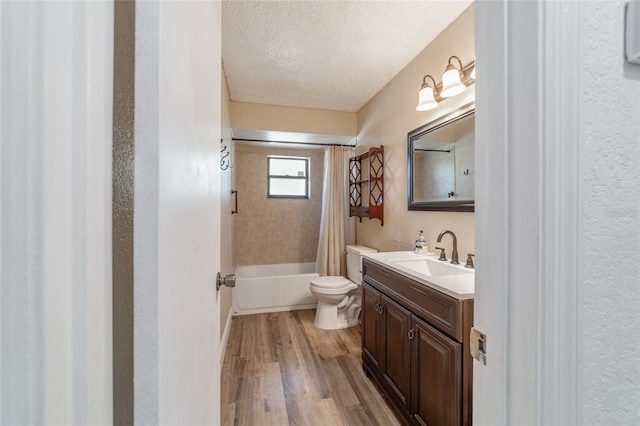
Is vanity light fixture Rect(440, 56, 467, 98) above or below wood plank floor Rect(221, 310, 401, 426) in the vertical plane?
above

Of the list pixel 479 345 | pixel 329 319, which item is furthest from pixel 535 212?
pixel 329 319

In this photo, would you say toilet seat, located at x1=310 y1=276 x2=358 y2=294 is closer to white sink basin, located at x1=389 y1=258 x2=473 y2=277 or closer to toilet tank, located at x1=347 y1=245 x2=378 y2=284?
toilet tank, located at x1=347 y1=245 x2=378 y2=284

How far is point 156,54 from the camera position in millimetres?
430

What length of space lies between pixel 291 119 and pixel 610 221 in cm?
310

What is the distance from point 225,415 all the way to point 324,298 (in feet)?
4.40

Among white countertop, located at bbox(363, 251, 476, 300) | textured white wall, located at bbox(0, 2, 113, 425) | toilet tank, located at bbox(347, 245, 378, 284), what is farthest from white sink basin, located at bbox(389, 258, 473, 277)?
textured white wall, located at bbox(0, 2, 113, 425)

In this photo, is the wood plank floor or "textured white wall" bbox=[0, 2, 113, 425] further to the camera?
the wood plank floor

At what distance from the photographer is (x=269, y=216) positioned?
13.3 feet

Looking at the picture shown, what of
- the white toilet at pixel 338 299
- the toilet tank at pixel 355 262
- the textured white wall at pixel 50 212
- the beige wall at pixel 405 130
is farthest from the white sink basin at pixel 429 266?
the textured white wall at pixel 50 212

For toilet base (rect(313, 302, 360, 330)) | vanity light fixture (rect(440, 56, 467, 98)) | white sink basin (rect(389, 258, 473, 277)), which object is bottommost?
toilet base (rect(313, 302, 360, 330))

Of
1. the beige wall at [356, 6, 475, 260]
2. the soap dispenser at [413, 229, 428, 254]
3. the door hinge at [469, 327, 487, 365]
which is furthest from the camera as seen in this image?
the soap dispenser at [413, 229, 428, 254]

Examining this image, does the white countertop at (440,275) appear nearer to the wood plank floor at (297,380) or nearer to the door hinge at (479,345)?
the door hinge at (479,345)

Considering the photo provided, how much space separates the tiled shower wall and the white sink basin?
2407 mm

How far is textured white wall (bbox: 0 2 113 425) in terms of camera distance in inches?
12.2
